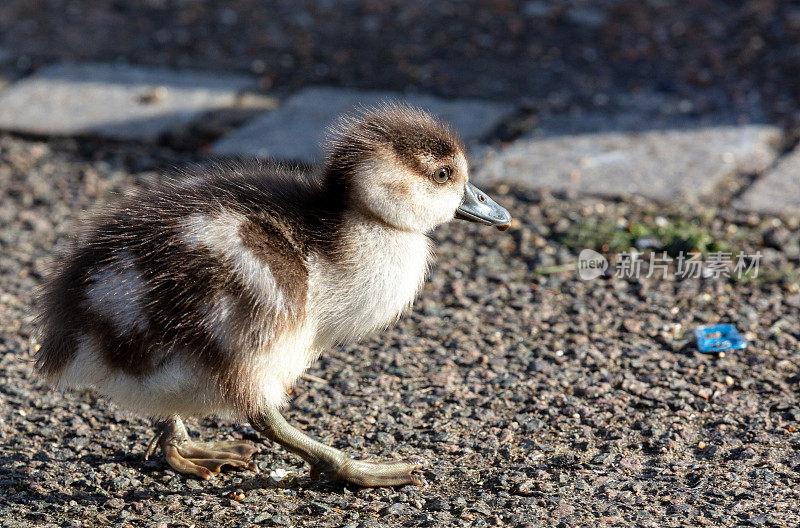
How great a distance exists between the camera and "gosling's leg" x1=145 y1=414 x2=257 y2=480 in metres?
3.58

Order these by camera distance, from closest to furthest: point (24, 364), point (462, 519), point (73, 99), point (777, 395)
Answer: point (462, 519), point (777, 395), point (24, 364), point (73, 99)

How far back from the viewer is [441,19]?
26.7 feet

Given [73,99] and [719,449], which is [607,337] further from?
[73,99]

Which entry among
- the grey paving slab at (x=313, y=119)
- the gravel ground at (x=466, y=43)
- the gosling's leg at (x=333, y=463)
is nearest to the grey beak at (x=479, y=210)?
the gosling's leg at (x=333, y=463)

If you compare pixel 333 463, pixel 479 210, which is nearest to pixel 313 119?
pixel 479 210

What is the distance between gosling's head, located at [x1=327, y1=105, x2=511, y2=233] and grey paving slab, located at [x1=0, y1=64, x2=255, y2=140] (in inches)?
138

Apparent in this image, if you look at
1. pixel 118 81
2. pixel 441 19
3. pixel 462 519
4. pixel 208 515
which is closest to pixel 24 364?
pixel 208 515

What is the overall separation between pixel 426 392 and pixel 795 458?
142 cm

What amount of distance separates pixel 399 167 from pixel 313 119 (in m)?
3.39

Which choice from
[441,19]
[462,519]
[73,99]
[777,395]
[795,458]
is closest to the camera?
[462,519]

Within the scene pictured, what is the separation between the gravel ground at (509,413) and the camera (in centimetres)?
332

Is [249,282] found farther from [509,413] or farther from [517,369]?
[517,369]

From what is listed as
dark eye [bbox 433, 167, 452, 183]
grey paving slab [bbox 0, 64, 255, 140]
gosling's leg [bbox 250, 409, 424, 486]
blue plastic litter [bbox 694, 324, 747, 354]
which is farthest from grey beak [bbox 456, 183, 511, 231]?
grey paving slab [bbox 0, 64, 255, 140]

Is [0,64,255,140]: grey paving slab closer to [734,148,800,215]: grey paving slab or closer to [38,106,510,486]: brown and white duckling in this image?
[38,106,510,486]: brown and white duckling
